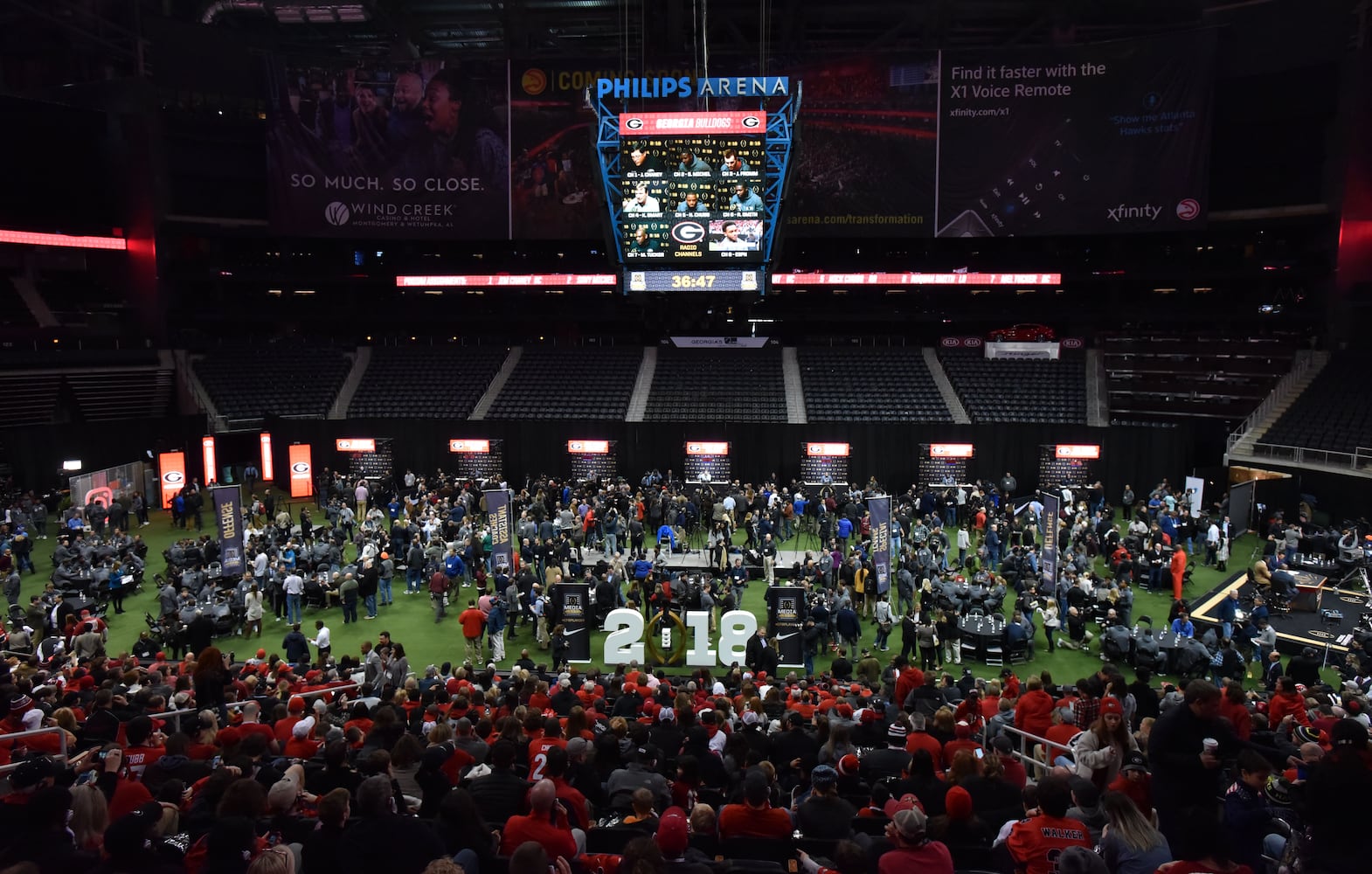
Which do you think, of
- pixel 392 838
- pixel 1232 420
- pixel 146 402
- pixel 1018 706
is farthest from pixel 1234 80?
pixel 146 402

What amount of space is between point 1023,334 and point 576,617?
3058cm

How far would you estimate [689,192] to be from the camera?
23.2 metres

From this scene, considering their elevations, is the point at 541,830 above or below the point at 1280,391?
below

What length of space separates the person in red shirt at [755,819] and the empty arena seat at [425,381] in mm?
30499

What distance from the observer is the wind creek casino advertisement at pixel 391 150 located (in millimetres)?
37188

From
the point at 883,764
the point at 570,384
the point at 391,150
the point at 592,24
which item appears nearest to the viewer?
the point at 883,764

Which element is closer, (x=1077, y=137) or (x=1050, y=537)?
(x=1050, y=537)

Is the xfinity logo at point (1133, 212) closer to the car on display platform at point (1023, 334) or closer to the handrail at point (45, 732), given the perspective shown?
the car on display platform at point (1023, 334)

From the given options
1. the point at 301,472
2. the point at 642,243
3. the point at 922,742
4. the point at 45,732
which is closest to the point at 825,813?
the point at 922,742

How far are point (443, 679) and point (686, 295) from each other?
1638 centimetres

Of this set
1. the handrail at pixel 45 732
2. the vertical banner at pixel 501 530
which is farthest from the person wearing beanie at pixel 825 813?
the vertical banner at pixel 501 530

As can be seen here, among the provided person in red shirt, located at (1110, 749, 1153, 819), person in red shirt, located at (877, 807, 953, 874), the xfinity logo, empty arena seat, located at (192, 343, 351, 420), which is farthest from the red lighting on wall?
the xfinity logo

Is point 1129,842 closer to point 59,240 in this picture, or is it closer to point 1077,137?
point 1077,137

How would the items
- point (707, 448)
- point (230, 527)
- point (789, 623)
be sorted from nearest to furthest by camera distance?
1. point (789, 623)
2. point (230, 527)
3. point (707, 448)
